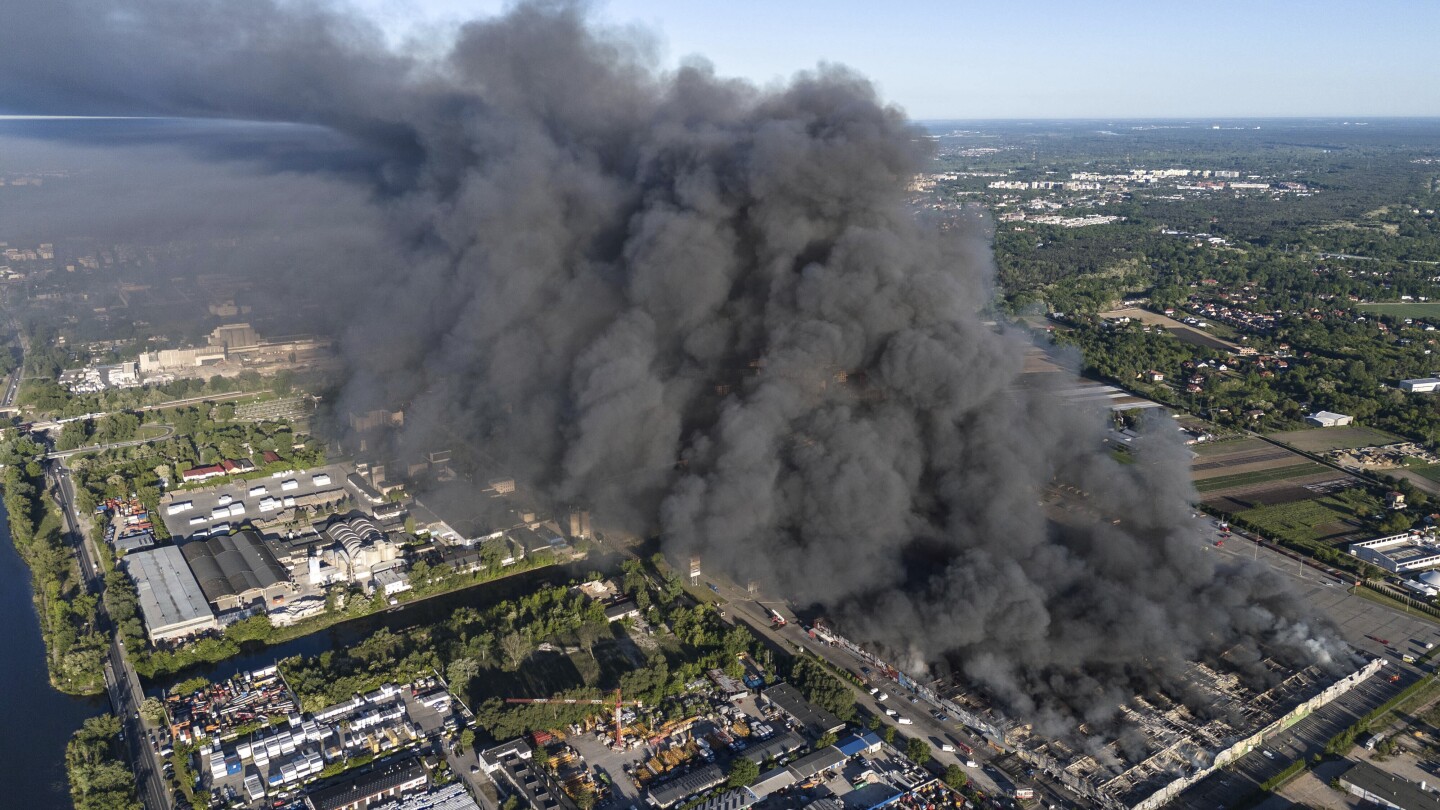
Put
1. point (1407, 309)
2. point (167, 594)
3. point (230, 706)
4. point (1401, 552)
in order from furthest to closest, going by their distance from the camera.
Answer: point (1407, 309), point (1401, 552), point (167, 594), point (230, 706)

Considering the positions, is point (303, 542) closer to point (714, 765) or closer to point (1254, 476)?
point (714, 765)

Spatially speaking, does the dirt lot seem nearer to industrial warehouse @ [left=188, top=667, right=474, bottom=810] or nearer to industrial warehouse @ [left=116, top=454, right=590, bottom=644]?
industrial warehouse @ [left=116, top=454, right=590, bottom=644]

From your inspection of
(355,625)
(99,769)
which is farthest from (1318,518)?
(99,769)

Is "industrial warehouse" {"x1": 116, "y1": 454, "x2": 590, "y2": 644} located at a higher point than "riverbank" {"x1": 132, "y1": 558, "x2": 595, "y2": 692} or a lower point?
higher

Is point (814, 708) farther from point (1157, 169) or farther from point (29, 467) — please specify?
point (1157, 169)

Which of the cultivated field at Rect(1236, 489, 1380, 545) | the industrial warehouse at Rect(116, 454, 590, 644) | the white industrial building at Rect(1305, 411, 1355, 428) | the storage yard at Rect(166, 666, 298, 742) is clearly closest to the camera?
the storage yard at Rect(166, 666, 298, 742)

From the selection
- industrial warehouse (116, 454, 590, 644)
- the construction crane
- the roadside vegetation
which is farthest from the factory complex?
the roadside vegetation
